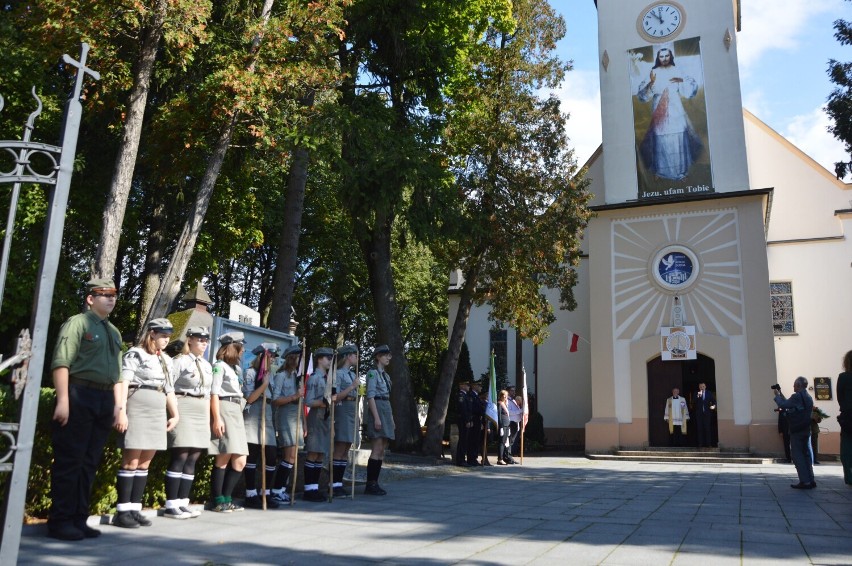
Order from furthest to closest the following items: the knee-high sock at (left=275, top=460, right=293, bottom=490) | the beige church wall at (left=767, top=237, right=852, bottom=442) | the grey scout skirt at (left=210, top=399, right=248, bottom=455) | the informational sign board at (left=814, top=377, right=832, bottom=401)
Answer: the beige church wall at (left=767, top=237, right=852, bottom=442)
the informational sign board at (left=814, top=377, right=832, bottom=401)
the knee-high sock at (left=275, top=460, right=293, bottom=490)
the grey scout skirt at (left=210, top=399, right=248, bottom=455)

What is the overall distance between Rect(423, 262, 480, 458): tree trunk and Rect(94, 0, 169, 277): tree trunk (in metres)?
9.05

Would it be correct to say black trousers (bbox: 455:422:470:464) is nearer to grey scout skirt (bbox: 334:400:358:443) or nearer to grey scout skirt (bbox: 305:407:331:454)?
grey scout skirt (bbox: 334:400:358:443)

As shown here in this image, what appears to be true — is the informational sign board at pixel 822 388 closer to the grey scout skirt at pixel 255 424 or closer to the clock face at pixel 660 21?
the clock face at pixel 660 21

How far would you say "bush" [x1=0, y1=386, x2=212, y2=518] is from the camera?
6.25 m

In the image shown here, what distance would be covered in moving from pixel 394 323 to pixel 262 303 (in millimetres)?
12567

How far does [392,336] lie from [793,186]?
20.1 metres

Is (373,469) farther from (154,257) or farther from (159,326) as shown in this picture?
(154,257)

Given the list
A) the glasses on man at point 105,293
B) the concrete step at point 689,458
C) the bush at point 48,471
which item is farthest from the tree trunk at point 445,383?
the glasses on man at point 105,293

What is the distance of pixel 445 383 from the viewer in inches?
718

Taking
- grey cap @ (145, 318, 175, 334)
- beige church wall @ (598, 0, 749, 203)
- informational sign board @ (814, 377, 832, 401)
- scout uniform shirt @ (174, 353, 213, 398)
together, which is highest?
beige church wall @ (598, 0, 749, 203)

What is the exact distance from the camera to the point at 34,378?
3537 mm

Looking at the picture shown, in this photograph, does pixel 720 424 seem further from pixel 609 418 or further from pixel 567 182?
pixel 567 182

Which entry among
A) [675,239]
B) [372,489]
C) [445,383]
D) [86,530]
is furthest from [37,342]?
[675,239]

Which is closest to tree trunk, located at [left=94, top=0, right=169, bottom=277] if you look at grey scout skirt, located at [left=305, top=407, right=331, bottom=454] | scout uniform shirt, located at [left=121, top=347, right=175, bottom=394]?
grey scout skirt, located at [left=305, top=407, right=331, bottom=454]
